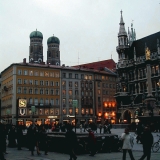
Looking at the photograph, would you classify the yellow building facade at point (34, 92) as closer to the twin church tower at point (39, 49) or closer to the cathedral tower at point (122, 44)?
the cathedral tower at point (122, 44)

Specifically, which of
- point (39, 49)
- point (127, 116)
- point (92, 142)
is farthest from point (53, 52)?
point (92, 142)

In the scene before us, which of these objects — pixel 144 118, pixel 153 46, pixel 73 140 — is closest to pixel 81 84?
pixel 153 46

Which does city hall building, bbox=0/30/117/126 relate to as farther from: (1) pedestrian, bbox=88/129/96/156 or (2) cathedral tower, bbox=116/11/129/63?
(1) pedestrian, bbox=88/129/96/156

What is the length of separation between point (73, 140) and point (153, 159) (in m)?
4.59

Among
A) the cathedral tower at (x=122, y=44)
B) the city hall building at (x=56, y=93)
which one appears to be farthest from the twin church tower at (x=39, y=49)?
the cathedral tower at (x=122, y=44)

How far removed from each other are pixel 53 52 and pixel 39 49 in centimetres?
875

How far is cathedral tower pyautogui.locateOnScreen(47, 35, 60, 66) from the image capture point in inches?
6398

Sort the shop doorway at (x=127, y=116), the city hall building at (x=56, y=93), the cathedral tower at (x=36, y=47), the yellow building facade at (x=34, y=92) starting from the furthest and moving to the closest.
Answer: the cathedral tower at (x=36, y=47), the city hall building at (x=56, y=93), the yellow building facade at (x=34, y=92), the shop doorway at (x=127, y=116)

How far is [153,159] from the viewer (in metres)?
17.0

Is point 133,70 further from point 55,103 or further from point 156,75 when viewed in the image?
point 55,103

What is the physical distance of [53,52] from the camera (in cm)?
16338

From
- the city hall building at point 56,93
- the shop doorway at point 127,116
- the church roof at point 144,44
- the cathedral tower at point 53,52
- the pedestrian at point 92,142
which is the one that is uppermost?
the cathedral tower at point 53,52

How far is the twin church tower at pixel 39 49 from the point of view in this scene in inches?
6191

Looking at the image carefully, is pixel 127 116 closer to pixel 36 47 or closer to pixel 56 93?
pixel 56 93
